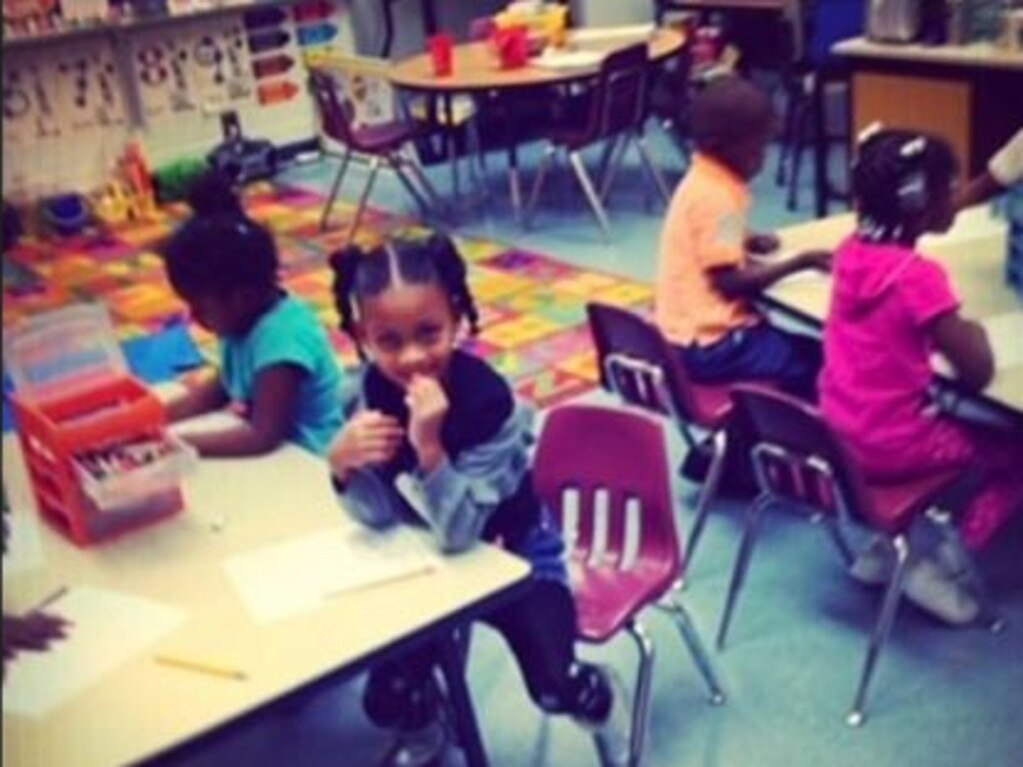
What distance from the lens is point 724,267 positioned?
2.79m

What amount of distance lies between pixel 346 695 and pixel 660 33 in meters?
3.80

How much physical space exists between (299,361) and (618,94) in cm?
319

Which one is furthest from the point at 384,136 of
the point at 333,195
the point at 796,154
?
the point at 796,154

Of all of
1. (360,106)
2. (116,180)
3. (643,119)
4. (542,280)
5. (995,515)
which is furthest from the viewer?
(360,106)

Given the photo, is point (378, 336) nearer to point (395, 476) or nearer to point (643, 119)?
point (395, 476)

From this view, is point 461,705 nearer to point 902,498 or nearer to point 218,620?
point 218,620

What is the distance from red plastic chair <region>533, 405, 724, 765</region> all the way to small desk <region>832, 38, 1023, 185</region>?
2.13m

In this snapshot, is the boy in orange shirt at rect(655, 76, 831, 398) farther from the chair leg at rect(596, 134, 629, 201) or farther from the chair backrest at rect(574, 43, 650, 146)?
the chair leg at rect(596, 134, 629, 201)

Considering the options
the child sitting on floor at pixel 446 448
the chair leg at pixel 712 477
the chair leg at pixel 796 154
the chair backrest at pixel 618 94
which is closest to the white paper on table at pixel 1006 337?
the chair leg at pixel 712 477

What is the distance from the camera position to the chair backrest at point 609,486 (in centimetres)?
219

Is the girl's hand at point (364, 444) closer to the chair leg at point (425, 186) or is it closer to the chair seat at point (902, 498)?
the chair seat at point (902, 498)

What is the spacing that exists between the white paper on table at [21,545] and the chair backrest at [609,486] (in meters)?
0.85

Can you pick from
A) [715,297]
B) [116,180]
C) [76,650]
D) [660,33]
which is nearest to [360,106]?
[116,180]

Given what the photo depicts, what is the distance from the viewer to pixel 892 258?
230 cm
